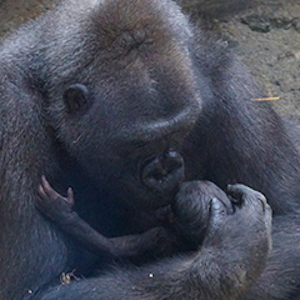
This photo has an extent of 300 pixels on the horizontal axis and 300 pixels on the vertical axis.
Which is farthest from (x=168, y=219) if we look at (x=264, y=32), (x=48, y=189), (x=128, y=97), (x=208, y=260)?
(x=264, y=32)

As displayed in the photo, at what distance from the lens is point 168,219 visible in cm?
433

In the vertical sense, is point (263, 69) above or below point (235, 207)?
below

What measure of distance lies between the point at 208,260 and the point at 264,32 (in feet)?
12.2

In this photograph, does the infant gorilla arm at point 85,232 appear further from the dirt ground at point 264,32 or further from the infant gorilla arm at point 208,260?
the dirt ground at point 264,32

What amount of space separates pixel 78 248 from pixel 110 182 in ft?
1.42

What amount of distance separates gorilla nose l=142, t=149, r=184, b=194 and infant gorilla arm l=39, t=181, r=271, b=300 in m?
0.12

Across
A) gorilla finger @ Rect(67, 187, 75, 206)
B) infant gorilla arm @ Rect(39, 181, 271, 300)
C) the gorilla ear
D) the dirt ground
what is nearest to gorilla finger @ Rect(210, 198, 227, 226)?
infant gorilla arm @ Rect(39, 181, 271, 300)

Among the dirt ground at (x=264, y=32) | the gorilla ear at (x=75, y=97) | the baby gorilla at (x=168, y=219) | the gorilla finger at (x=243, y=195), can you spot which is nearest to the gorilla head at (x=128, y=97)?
the gorilla ear at (x=75, y=97)

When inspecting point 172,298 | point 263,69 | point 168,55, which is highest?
point 168,55

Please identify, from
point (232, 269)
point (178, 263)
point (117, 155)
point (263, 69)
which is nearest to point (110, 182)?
point (117, 155)

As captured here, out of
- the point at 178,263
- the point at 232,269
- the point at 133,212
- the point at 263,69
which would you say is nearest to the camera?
the point at 232,269

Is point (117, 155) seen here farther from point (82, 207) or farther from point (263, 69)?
point (263, 69)

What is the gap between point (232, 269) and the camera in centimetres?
378

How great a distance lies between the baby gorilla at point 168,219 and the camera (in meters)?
3.98
